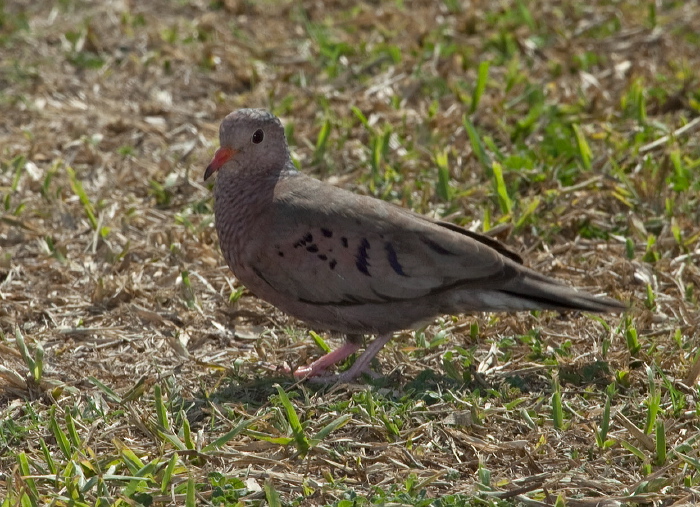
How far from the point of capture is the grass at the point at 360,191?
392 centimetres

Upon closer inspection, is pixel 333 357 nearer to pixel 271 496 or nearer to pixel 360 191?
pixel 271 496

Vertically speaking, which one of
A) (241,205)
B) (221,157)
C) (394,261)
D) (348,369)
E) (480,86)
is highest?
(480,86)

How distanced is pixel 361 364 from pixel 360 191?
1.75m

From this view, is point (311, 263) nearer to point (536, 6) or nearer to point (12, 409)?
point (12, 409)

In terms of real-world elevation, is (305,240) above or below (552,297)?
above

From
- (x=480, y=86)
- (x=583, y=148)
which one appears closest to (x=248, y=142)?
(x=583, y=148)

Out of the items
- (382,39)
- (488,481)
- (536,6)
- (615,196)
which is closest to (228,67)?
(382,39)

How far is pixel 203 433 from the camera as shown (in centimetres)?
411

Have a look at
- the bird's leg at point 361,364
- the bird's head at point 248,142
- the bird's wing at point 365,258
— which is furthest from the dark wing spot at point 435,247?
the bird's head at point 248,142

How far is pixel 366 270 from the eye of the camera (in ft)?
14.8

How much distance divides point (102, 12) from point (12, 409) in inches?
190

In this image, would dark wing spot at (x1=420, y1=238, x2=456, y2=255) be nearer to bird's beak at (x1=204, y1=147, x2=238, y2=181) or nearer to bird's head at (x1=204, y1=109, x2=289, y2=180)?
bird's head at (x1=204, y1=109, x2=289, y2=180)

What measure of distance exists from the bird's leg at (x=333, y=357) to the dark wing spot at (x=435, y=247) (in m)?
0.56

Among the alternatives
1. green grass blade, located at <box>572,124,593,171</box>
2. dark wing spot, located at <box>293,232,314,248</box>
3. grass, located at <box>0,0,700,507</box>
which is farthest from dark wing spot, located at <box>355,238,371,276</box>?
green grass blade, located at <box>572,124,593,171</box>
